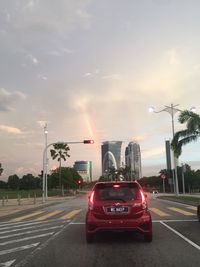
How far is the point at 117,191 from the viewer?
1293 cm

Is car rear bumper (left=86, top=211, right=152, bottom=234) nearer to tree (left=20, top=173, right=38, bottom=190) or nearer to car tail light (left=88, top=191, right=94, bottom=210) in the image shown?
car tail light (left=88, top=191, right=94, bottom=210)

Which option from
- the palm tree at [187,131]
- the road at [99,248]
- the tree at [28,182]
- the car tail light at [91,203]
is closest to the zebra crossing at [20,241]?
the road at [99,248]

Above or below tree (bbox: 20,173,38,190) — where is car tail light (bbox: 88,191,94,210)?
below

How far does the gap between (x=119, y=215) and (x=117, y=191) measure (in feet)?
2.89

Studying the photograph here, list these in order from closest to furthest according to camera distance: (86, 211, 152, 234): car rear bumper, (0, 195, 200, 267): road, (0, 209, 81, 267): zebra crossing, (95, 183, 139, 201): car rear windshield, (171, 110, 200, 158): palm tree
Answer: (0, 195, 200, 267): road < (0, 209, 81, 267): zebra crossing < (86, 211, 152, 234): car rear bumper < (95, 183, 139, 201): car rear windshield < (171, 110, 200, 158): palm tree

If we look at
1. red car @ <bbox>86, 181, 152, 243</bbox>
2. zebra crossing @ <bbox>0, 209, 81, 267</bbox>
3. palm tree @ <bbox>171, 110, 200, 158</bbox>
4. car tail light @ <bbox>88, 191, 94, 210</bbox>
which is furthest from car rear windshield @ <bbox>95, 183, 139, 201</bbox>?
palm tree @ <bbox>171, 110, 200, 158</bbox>

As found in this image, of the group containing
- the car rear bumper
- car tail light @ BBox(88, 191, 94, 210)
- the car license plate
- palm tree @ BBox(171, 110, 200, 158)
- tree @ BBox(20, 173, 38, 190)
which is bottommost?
the car rear bumper

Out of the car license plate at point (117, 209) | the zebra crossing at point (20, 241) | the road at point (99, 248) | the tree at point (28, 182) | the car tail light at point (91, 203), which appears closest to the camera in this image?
the road at point (99, 248)

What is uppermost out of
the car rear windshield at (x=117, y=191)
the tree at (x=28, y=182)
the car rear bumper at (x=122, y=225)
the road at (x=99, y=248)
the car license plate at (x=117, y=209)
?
the tree at (x=28, y=182)

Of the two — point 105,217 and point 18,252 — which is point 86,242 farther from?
point 18,252

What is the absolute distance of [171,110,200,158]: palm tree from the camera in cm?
3531

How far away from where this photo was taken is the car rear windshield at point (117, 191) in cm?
1267

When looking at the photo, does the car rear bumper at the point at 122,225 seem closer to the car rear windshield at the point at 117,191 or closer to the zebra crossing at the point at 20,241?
the car rear windshield at the point at 117,191

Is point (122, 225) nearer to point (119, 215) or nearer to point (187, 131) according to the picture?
point (119, 215)
